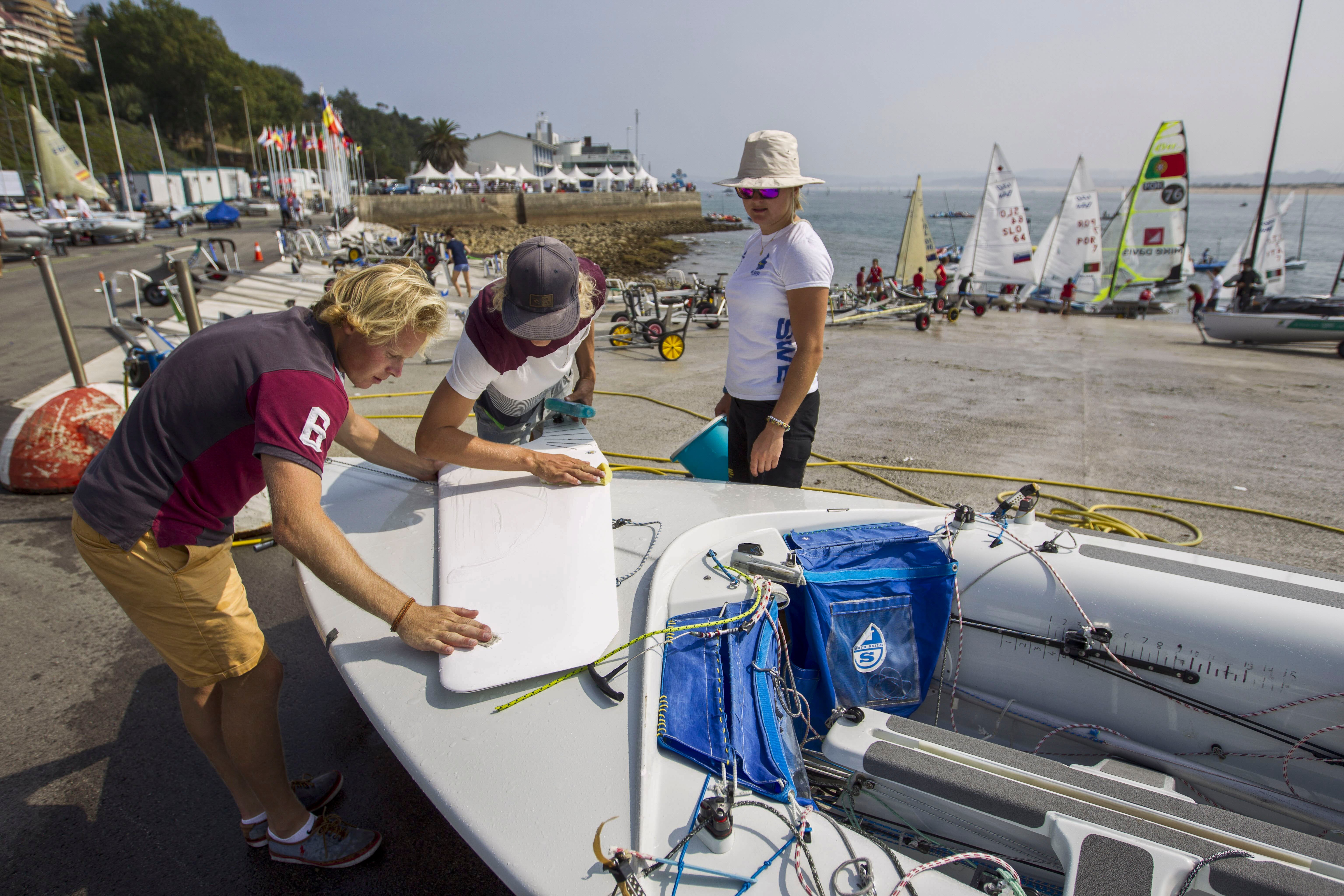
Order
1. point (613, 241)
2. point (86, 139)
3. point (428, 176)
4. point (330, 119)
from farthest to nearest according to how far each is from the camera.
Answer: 1. point (428, 176)
2. point (613, 241)
3. point (86, 139)
4. point (330, 119)

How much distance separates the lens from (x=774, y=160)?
7.32 ft

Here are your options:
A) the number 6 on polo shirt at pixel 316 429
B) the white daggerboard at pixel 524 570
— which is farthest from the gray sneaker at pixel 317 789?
the number 6 on polo shirt at pixel 316 429

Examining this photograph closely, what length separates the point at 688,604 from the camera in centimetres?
162

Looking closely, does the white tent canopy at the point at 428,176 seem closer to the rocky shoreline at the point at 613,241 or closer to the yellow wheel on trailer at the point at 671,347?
the rocky shoreline at the point at 613,241

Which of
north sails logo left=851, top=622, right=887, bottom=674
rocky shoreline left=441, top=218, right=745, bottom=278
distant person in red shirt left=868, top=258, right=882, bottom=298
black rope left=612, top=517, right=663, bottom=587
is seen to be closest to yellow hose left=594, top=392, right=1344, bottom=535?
north sails logo left=851, top=622, right=887, bottom=674

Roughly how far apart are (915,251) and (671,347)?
16797 millimetres

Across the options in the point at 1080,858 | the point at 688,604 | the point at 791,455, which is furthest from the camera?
the point at 791,455

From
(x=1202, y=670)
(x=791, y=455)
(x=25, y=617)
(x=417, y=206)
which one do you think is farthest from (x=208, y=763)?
(x=417, y=206)

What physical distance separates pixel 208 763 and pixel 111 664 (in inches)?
33.9

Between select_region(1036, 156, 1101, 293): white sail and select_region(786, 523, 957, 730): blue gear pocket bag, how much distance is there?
27.1 meters

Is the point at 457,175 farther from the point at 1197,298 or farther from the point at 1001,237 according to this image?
the point at 1197,298

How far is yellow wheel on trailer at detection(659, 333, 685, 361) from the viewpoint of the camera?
834cm

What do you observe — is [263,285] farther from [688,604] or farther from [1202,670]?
[1202,670]

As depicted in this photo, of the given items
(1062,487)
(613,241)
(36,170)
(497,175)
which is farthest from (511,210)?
(1062,487)
